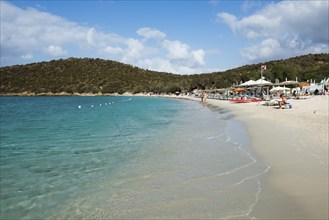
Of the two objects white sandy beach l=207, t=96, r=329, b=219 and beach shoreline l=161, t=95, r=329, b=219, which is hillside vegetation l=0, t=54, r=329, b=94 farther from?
beach shoreline l=161, t=95, r=329, b=219

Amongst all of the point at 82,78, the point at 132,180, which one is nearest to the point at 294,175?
the point at 132,180

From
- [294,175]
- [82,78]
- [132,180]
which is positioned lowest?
[132,180]

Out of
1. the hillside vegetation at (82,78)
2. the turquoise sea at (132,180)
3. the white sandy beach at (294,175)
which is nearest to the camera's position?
the white sandy beach at (294,175)

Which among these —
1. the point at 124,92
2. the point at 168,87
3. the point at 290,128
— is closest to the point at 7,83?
the point at 124,92

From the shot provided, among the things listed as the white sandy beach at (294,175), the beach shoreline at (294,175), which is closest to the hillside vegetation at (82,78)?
the white sandy beach at (294,175)

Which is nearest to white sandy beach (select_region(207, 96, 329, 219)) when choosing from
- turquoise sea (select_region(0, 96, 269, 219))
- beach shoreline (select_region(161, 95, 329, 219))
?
beach shoreline (select_region(161, 95, 329, 219))

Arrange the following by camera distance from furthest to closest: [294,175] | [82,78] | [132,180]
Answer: [82,78] < [132,180] < [294,175]

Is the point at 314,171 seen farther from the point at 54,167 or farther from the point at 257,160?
the point at 54,167

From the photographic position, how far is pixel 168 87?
112 m

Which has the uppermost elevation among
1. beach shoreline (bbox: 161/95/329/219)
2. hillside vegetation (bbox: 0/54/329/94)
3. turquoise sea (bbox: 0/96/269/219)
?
hillside vegetation (bbox: 0/54/329/94)

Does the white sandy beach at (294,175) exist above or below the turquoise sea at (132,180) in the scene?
above

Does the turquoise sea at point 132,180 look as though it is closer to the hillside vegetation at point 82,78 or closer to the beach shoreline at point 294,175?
the beach shoreline at point 294,175

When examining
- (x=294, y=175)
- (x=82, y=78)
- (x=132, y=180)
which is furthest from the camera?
(x=82, y=78)

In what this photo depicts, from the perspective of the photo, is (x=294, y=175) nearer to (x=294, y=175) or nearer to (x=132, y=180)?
(x=294, y=175)
